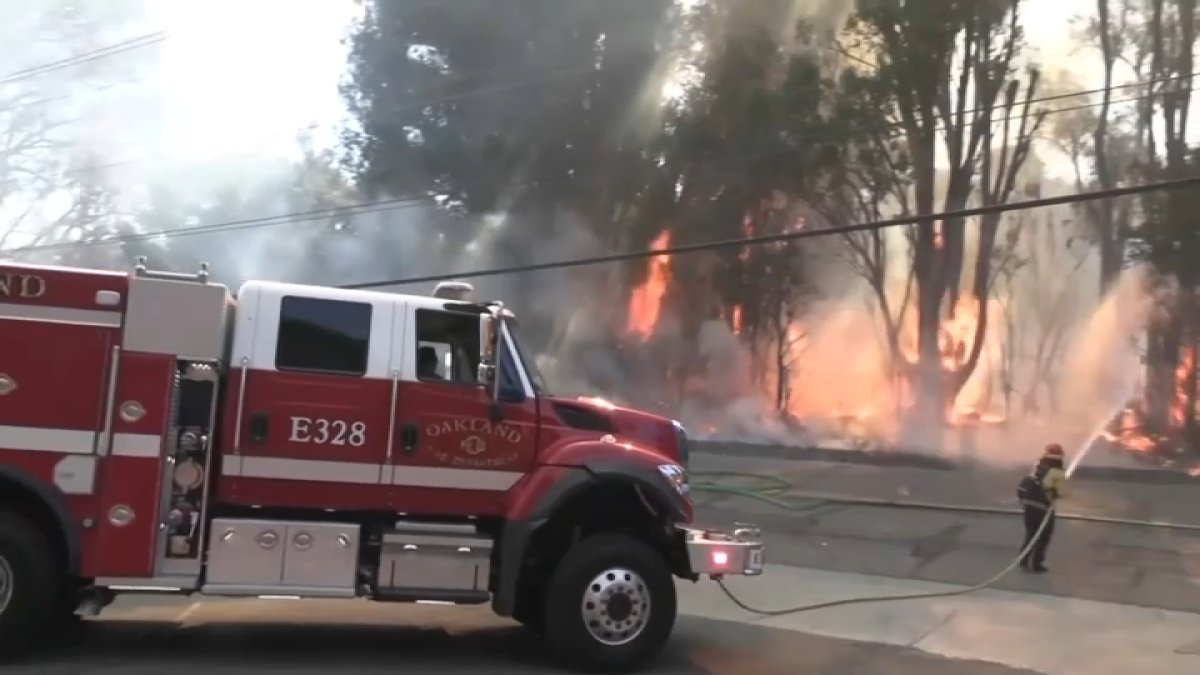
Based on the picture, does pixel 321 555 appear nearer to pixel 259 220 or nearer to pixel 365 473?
pixel 365 473

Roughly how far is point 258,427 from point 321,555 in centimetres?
89

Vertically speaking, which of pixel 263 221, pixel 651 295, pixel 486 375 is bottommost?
pixel 486 375

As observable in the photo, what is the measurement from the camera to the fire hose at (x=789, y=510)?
10.1 meters

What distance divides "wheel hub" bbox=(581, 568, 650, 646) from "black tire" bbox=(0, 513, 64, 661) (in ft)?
10.8

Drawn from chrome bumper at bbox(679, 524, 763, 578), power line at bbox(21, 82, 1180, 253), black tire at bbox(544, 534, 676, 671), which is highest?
power line at bbox(21, 82, 1180, 253)

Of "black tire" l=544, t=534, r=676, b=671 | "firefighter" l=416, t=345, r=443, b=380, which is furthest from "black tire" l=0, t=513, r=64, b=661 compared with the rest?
"black tire" l=544, t=534, r=676, b=671

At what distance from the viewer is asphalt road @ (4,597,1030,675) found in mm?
6965

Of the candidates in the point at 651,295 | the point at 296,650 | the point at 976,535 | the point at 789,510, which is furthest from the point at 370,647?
the point at 651,295

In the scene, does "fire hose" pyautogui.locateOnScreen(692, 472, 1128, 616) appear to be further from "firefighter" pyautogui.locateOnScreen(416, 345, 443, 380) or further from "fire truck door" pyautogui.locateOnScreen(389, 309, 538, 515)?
"firefighter" pyautogui.locateOnScreen(416, 345, 443, 380)

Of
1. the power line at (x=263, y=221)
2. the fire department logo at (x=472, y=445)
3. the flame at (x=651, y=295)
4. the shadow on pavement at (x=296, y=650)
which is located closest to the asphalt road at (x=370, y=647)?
the shadow on pavement at (x=296, y=650)

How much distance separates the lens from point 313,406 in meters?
6.89

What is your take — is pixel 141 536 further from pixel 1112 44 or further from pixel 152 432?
pixel 1112 44

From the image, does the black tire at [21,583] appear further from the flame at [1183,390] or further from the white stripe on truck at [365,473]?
the flame at [1183,390]

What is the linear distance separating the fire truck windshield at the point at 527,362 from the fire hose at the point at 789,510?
2.70 metres
